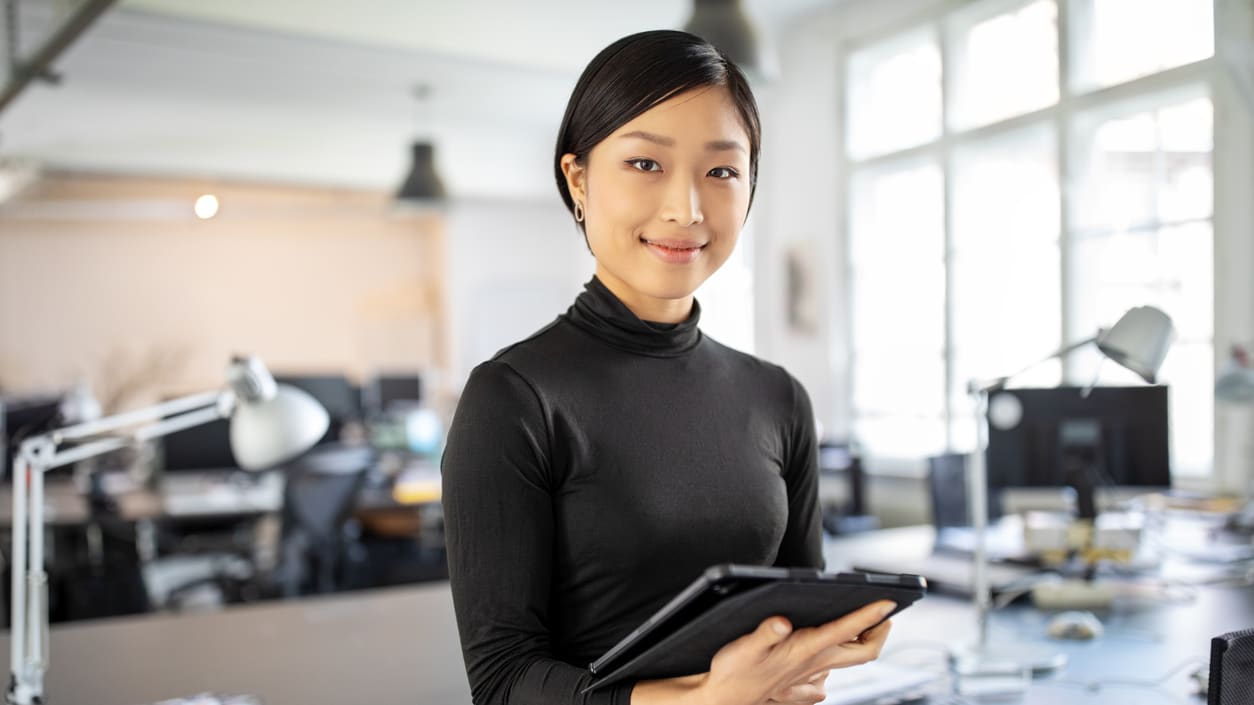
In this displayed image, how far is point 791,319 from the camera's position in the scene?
686 centimetres

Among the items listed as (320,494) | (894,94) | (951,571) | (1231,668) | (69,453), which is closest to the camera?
(1231,668)

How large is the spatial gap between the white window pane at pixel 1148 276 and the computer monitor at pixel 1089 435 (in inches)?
65.9

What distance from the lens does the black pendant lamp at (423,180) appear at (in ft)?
21.6

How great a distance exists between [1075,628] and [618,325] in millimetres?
1296

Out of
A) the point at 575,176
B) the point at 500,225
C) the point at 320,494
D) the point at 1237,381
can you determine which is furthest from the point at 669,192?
the point at 500,225

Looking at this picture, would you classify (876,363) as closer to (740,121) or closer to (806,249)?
(806,249)

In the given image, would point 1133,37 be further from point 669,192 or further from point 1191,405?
point 669,192

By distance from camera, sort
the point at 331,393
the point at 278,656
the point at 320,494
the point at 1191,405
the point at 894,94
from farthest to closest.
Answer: the point at 894,94 → the point at 331,393 → the point at 1191,405 → the point at 320,494 → the point at 278,656

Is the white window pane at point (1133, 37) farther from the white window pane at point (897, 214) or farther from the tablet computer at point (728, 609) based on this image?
the tablet computer at point (728, 609)

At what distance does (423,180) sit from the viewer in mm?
6664

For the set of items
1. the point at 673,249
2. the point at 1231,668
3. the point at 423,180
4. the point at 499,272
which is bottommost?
the point at 1231,668

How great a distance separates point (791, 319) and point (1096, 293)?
2.12m

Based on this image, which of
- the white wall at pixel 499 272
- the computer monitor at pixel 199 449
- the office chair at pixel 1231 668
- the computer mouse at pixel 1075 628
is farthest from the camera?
the white wall at pixel 499 272

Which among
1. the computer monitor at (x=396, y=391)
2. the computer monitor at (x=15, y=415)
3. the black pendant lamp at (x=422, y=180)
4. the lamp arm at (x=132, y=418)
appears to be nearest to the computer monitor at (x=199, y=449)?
the computer monitor at (x=15, y=415)
